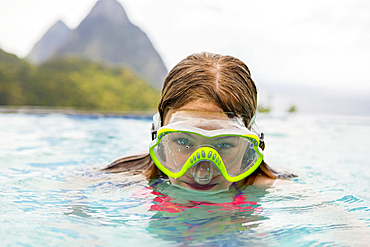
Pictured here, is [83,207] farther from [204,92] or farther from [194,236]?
[204,92]

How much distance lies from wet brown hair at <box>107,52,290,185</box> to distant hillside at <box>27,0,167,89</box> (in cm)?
4719

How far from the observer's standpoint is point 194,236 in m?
1.64

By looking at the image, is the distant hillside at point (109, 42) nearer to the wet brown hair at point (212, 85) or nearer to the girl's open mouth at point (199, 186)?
the wet brown hair at point (212, 85)

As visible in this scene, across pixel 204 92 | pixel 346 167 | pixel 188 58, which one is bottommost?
pixel 346 167

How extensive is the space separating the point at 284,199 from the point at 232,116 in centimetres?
85

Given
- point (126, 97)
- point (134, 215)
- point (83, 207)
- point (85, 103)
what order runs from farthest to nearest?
point (126, 97)
point (85, 103)
point (83, 207)
point (134, 215)

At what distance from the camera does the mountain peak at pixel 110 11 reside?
183 feet

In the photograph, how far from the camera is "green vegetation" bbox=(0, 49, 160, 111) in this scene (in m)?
30.1

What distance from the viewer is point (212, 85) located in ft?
7.08

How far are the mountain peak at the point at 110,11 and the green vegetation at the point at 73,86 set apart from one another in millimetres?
17029

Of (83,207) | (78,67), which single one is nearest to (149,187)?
(83,207)

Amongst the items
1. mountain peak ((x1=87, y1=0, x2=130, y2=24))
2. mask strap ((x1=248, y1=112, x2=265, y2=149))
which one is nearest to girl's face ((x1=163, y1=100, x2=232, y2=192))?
mask strap ((x1=248, y1=112, x2=265, y2=149))

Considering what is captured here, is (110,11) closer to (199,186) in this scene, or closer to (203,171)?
(199,186)

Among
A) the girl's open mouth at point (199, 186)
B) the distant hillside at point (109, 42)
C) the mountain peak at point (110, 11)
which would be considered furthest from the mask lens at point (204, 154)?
the mountain peak at point (110, 11)
